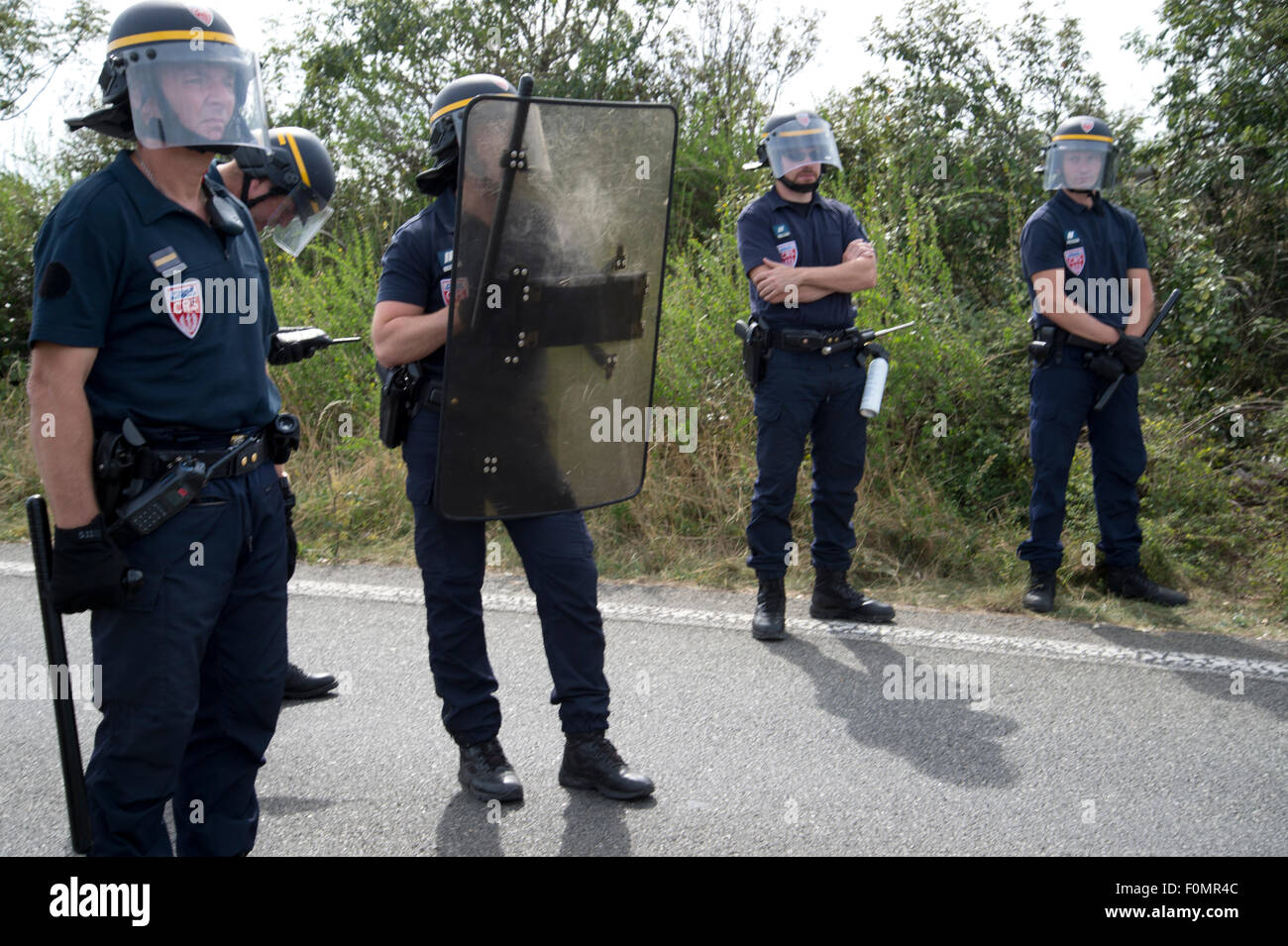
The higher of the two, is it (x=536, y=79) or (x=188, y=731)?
(x=536, y=79)

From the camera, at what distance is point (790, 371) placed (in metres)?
4.97

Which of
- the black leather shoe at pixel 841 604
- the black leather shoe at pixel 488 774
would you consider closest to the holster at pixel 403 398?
the black leather shoe at pixel 488 774

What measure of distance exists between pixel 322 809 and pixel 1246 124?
7.34 m

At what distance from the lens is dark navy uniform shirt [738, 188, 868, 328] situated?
196 inches

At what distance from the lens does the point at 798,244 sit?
197 inches

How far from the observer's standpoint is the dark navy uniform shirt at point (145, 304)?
238 centimetres

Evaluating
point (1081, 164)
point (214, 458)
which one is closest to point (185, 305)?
point (214, 458)

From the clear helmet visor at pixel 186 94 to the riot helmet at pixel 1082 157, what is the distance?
3950 millimetres

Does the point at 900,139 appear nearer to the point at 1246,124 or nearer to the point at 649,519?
the point at 1246,124

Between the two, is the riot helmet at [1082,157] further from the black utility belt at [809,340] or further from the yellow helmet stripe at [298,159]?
the yellow helmet stripe at [298,159]

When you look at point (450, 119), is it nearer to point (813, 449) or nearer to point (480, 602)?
point (480, 602)

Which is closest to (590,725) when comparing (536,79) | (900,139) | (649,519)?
(649,519)

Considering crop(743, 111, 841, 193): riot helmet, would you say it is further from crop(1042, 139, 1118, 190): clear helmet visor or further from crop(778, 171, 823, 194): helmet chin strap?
crop(1042, 139, 1118, 190): clear helmet visor

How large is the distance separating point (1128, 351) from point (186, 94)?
13.8 feet
